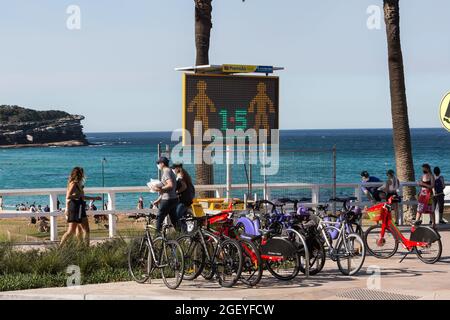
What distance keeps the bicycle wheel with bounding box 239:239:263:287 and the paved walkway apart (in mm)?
144

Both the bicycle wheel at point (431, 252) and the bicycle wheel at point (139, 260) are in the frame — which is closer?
the bicycle wheel at point (139, 260)

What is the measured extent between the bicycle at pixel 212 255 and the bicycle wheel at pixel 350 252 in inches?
78.6

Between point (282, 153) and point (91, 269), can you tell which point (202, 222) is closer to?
point (91, 269)

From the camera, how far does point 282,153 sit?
2269cm

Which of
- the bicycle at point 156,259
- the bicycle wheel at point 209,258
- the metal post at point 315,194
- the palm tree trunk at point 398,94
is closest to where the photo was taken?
the bicycle at point 156,259

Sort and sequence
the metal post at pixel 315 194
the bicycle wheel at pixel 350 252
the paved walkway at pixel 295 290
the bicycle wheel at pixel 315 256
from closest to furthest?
the paved walkway at pixel 295 290 → the bicycle wheel at pixel 315 256 → the bicycle wheel at pixel 350 252 → the metal post at pixel 315 194

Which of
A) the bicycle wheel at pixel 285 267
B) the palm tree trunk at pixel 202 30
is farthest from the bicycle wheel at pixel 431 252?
the palm tree trunk at pixel 202 30

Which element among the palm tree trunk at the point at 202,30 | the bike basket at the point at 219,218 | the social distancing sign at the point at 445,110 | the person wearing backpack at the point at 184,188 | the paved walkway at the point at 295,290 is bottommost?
the paved walkway at the point at 295,290

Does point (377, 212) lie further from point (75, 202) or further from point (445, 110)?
point (75, 202)

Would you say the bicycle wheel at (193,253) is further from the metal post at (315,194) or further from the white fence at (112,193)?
the metal post at (315,194)

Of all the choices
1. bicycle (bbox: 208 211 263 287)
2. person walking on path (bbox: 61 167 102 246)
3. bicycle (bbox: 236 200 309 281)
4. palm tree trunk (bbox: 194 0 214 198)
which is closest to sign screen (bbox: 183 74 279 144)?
person walking on path (bbox: 61 167 102 246)

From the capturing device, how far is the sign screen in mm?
21797

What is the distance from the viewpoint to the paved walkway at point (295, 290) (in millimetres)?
13992
